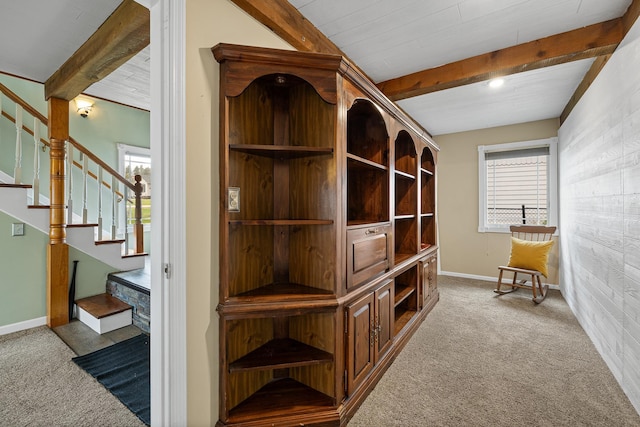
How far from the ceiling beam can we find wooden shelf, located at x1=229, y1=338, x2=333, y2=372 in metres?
2.78

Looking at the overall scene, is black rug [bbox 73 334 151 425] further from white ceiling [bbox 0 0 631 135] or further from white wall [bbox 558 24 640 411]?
white wall [bbox 558 24 640 411]

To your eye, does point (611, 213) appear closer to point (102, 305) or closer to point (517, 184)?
point (517, 184)

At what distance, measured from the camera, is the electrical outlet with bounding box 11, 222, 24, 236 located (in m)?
2.79

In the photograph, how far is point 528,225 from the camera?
166 inches

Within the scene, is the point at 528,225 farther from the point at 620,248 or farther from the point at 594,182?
the point at 620,248

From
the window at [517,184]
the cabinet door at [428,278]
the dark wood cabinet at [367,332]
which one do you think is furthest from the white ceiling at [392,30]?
the cabinet door at [428,278]

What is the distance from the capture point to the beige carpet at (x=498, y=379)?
170 centimetres

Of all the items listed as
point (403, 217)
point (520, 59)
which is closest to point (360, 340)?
point (403, 217)

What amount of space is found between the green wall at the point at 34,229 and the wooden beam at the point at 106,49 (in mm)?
1351

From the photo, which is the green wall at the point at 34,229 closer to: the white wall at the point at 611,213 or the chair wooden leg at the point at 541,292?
the white wall at the point at 611,213

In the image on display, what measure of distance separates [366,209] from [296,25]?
4.58 ft

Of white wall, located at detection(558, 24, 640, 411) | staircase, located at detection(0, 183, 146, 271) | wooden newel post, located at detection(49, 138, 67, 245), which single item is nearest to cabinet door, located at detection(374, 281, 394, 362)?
white wall, located at detection(558, 24, 640, 411)

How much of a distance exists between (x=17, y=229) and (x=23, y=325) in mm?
928

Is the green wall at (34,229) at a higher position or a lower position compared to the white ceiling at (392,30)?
lower
